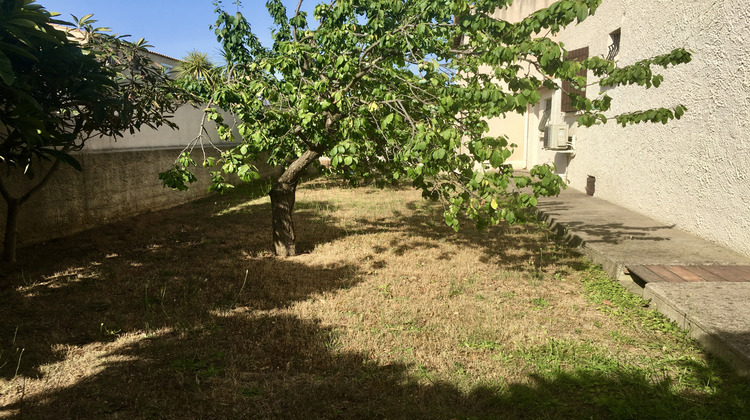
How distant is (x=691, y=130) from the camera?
6613 mm

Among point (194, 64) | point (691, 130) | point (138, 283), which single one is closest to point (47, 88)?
point (138, 283)

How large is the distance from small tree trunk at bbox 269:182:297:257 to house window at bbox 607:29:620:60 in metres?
7.31

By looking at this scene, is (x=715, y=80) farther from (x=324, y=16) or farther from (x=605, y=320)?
(x=324, y=16)

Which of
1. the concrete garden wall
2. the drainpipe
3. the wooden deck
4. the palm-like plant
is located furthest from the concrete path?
the palm-like plant

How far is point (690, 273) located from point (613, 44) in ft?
21.9

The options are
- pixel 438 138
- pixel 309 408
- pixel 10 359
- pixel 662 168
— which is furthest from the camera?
pixel 662 168

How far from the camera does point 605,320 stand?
4.19 m

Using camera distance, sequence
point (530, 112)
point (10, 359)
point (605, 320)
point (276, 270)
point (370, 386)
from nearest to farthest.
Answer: point (370, 386)
point (10, 359)
point (605, 320)
point (276, 270)
point (530, 112)

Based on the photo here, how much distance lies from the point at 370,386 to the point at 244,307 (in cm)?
185

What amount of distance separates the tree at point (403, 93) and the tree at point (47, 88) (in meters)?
1.27

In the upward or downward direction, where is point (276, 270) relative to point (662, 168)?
downward

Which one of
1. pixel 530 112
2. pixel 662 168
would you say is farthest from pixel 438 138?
pixel 530 112

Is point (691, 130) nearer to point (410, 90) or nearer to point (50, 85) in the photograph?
point (410, 90)

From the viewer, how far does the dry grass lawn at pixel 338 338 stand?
292 cm
